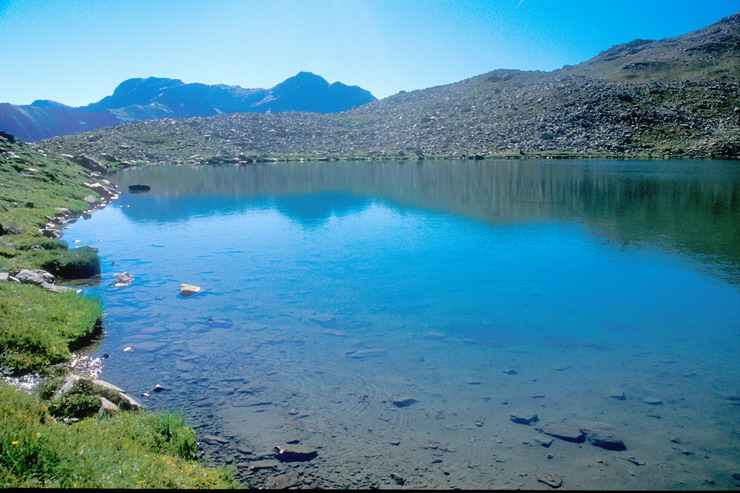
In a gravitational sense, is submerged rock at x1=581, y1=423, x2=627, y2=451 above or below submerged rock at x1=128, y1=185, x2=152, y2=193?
below

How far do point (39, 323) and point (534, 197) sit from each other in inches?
1594

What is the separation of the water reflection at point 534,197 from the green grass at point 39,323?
20.5m

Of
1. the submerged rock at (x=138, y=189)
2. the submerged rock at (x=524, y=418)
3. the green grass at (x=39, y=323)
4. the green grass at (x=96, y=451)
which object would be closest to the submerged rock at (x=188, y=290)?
the green grass at (x=39, y=323)

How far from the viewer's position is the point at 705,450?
27.1 ft

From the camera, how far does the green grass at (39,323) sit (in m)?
10.3

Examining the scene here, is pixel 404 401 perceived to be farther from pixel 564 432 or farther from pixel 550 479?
pixel 550 479

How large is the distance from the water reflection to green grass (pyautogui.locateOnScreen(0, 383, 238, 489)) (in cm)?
2157

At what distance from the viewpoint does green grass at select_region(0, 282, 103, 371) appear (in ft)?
33.8

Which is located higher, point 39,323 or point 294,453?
point 39,323

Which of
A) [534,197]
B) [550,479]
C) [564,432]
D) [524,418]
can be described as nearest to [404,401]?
[524,418]

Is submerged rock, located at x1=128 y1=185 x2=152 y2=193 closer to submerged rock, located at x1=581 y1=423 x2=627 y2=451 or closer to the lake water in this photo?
the lake water

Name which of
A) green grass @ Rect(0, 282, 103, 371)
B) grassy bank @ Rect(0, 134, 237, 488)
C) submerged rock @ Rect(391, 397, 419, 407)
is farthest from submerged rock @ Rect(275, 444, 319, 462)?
green grass @ Rect(0, 282, 103, 371)

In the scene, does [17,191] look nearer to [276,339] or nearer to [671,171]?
[276,339]

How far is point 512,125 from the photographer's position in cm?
11131
